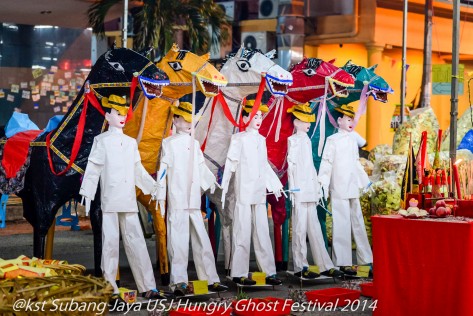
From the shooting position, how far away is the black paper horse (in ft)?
29.0

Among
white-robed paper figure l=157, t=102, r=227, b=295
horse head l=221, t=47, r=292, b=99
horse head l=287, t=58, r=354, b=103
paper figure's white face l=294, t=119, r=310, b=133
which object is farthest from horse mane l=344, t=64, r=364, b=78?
white-robed paper figure l=157, t=102, r=227, b=295

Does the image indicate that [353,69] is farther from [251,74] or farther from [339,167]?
[251,74]

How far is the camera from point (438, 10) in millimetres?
24000

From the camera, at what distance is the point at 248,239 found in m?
9.83

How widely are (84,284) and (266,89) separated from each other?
4.58 meters

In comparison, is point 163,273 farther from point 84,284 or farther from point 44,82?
point 44,82

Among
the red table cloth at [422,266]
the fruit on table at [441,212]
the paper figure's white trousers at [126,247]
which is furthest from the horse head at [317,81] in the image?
the fruit on table at [441,212]

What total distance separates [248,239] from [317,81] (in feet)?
5.96

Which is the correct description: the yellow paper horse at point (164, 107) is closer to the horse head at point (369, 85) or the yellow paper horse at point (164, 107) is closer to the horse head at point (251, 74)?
the horse head at point (251, 74)

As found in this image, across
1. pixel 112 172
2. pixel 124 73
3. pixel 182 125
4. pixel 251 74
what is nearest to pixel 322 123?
pixel 251 74

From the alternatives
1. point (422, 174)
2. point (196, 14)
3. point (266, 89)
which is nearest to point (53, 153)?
point (266, 89)

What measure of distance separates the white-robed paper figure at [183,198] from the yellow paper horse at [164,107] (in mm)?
162

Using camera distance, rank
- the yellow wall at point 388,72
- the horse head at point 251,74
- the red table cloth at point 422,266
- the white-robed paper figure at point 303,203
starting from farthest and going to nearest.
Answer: the yellow wall at point 388,72 < the white-robed paper figure at point 303,203 < the horse head at point 251,74 < the red table cloth at point 422,266

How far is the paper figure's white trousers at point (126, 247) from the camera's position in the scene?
8.66 meters
